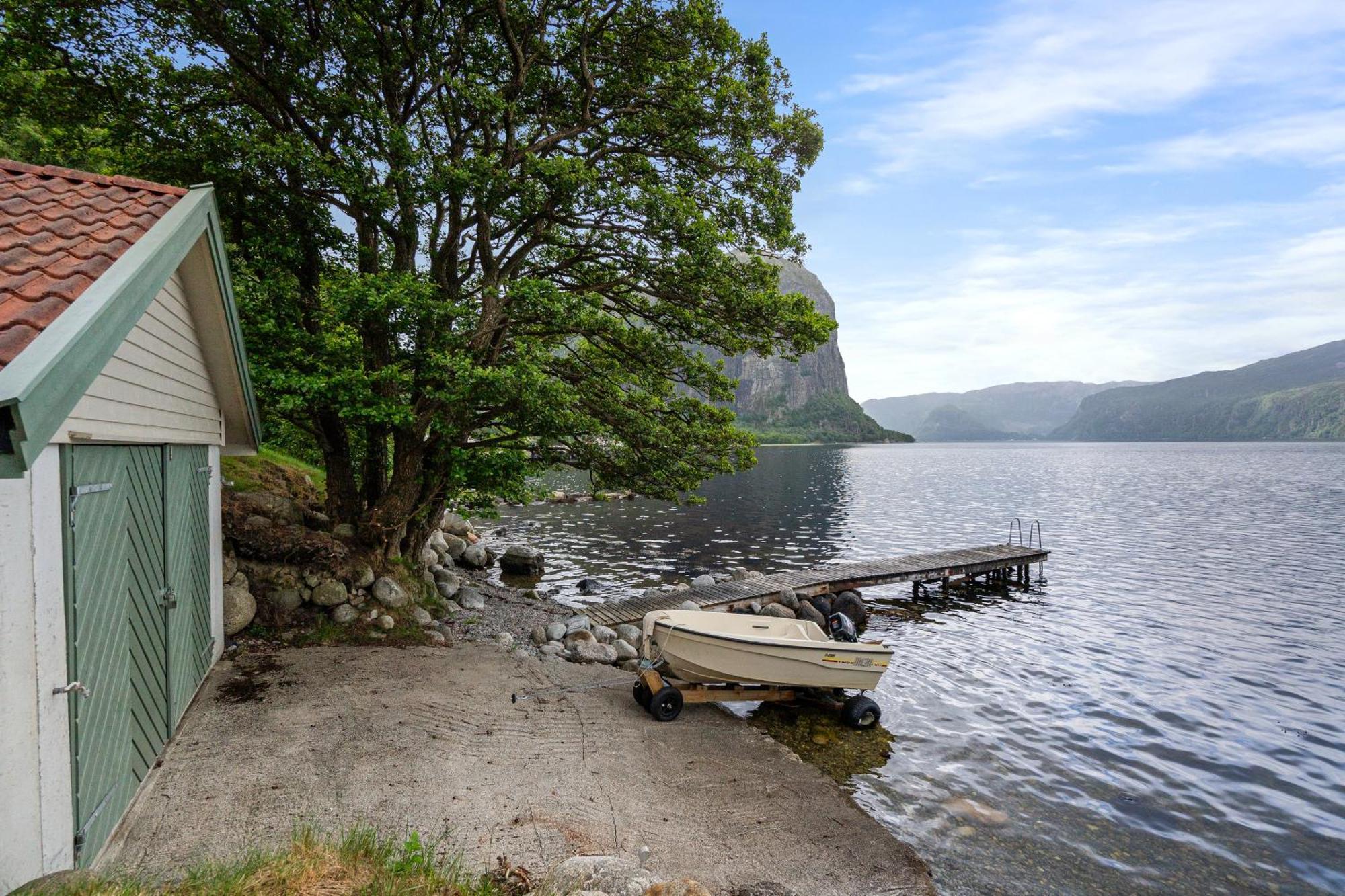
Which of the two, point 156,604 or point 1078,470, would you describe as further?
point 1078,470

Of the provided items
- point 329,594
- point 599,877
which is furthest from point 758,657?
point 329,594

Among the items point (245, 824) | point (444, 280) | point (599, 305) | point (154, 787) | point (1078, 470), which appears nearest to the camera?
point (245, 824)

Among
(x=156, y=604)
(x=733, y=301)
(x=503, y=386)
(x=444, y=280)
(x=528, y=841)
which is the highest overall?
(x=444, y=280)

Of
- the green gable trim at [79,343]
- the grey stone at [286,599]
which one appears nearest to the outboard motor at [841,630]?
the grey stone at [286,599]

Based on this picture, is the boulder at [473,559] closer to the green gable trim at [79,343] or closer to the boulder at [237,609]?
the boulder at [237,609]

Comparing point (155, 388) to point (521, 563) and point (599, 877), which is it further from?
point (521, 563)

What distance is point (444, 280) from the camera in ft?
→ 48.2

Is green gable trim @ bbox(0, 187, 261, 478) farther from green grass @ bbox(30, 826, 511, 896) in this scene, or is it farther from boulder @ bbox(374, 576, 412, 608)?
boulder @ bbox(374, 576, 412, 608)

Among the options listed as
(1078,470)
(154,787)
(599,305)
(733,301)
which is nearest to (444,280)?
(599,305)

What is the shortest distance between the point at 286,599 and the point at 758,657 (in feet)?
29.8

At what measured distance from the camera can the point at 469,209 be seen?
13906mm

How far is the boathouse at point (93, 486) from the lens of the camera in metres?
3.93

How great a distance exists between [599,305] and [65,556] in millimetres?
9975

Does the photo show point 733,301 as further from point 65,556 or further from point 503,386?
point 65,556
